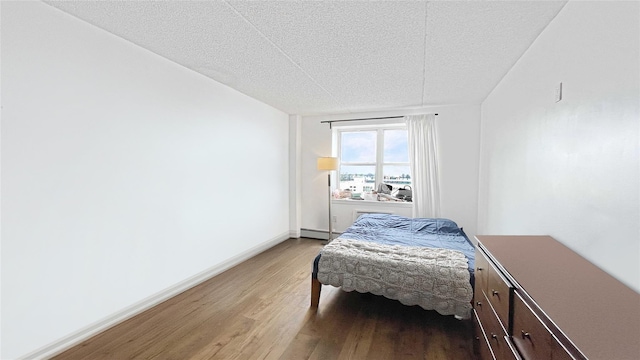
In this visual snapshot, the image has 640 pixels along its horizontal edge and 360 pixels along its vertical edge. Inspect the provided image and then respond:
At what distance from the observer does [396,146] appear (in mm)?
4602

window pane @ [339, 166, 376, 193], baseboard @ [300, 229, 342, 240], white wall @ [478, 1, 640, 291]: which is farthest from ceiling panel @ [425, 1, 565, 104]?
baseboard @ [300, 229, 342, 240]

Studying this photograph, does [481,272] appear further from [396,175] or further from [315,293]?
[396,175]

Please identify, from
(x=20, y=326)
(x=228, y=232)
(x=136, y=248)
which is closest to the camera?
(x=20, y=326)

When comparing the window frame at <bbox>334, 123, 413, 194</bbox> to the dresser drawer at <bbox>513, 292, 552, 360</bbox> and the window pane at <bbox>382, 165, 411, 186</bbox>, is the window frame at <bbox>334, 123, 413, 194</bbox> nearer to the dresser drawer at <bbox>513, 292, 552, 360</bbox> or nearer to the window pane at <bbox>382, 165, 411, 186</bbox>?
the window pane at <bbox>382, 165, 411, 186</bbox>

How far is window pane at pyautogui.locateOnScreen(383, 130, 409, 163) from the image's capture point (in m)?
4.54

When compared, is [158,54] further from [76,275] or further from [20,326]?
[20,326]

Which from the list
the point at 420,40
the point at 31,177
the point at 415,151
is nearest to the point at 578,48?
the point at 420,40

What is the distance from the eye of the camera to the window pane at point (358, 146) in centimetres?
477

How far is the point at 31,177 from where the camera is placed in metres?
1.61

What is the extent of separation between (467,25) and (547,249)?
1528 mm

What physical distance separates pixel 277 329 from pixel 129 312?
1295 mm

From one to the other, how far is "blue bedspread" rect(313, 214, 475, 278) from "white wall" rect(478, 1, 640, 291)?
0.60 metres

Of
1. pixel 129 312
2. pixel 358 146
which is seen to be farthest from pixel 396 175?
pixel 129 312

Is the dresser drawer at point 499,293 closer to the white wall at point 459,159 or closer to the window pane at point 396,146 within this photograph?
the white wall at point 459,159
